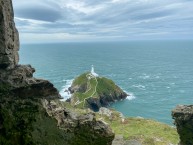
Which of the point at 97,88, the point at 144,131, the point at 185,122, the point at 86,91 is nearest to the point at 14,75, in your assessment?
the point at 185,122

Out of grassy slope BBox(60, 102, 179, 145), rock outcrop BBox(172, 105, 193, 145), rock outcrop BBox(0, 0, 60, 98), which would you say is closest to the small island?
grassy slope BBox(60, 102, 179, 145)

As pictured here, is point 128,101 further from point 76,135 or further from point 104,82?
point 76,135

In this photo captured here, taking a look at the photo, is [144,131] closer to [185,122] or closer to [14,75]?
[185,122]

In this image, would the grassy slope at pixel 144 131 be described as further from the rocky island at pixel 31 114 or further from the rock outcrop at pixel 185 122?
the rocky island at pixel 31 114

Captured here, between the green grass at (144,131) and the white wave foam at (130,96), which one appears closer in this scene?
the green grass at (144,131)

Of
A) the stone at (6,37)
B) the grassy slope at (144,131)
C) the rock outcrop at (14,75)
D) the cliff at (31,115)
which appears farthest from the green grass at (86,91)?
the rock outcrop at (14,75)

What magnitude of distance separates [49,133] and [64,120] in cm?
132

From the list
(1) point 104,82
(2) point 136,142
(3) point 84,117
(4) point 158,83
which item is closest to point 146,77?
(4) point 158,83

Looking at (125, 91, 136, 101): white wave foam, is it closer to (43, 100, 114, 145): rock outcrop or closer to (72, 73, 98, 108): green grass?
(72, 73, 98, 108): green grass

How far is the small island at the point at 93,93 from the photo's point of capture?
117250 millimetres

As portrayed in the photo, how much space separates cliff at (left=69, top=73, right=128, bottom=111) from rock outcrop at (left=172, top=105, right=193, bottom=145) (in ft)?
283

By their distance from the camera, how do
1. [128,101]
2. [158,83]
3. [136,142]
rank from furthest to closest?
[158,83] → [128,101] → [136,142]

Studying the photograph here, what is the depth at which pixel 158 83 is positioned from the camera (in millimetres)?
160375

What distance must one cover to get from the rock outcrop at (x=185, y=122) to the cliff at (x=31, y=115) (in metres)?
10.3
